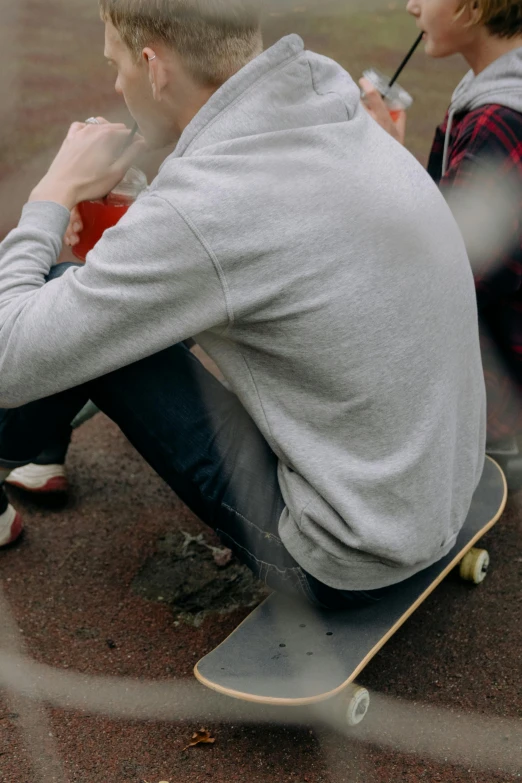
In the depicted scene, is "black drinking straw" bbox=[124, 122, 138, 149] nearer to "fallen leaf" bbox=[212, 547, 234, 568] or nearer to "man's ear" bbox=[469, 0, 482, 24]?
"man's ear" bbox=[469, 0, 482, 24]

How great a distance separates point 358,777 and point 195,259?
0.87m

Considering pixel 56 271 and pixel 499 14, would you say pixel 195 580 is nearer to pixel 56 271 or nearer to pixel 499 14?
pixel 56 271

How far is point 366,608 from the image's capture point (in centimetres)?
153

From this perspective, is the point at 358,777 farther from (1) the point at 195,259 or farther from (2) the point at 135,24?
(2) the point at 135,24

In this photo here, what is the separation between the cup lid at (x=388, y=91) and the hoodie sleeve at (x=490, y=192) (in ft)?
1.08

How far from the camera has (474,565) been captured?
5.93ft

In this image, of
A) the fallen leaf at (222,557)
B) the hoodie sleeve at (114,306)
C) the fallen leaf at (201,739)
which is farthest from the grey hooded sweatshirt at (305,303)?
the fallen leaf at (222,557)

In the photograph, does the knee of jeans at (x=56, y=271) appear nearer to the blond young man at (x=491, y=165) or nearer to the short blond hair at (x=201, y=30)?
the short blond hair at (x=201, y=30)

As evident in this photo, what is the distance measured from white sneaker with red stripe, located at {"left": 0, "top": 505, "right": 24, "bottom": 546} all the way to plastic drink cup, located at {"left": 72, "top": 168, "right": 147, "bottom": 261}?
1.92 ft

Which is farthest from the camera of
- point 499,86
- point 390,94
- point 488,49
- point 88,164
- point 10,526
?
point 390,94

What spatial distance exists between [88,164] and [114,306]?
1.64 ft

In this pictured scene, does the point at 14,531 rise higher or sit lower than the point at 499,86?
lower

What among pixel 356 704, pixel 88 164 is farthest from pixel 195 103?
pixel 356 704

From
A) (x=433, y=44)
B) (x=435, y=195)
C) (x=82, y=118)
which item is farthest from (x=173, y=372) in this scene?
(x=82, y=118)
